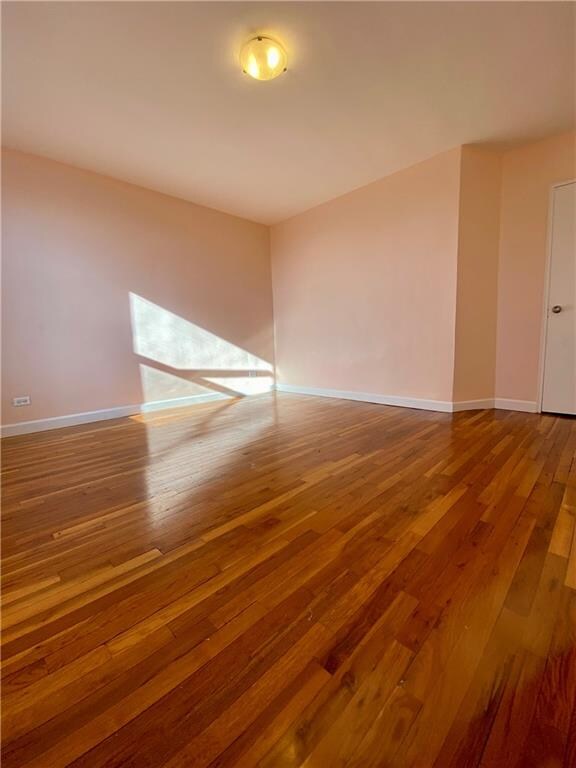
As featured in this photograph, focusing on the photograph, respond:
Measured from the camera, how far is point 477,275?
10.9 ft

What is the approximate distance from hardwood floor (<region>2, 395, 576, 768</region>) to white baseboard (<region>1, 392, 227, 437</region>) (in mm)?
1430

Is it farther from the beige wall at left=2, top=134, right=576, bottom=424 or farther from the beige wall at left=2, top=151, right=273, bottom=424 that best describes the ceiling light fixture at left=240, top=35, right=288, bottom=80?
the beige wall at left=2, top=151, right=273, bottom=424

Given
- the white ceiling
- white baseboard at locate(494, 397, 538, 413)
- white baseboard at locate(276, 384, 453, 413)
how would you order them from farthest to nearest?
white baseboard at locate(276, 384, 453, 413)
white baseboard at locate(494, 397, 538, 413)
the white ceiling

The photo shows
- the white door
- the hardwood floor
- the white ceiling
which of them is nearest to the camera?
the hardwood floor

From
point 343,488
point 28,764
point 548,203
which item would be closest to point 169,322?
point 343,488

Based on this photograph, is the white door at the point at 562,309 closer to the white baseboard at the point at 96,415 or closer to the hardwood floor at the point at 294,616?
the hardwood floor at the point at 294,616

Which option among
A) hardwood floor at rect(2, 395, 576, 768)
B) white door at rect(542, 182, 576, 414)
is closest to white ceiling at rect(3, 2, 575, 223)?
white door at rect(542, 182, 576, 414)

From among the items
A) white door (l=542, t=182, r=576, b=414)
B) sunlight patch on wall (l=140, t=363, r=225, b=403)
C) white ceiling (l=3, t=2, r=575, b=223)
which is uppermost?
white ceiling (l=3, t=2, r=575, b=223)

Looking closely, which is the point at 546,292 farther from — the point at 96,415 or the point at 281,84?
the point at 96,415

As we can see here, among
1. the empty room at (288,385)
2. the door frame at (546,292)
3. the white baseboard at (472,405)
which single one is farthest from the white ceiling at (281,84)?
the white baseboard at (472,405)

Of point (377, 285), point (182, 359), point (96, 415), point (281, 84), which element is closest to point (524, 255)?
point (377, 285)

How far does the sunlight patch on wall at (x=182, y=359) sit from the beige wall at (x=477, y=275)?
9.72 feet

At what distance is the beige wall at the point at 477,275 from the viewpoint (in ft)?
10.4

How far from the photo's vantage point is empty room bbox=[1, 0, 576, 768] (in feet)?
2.51
